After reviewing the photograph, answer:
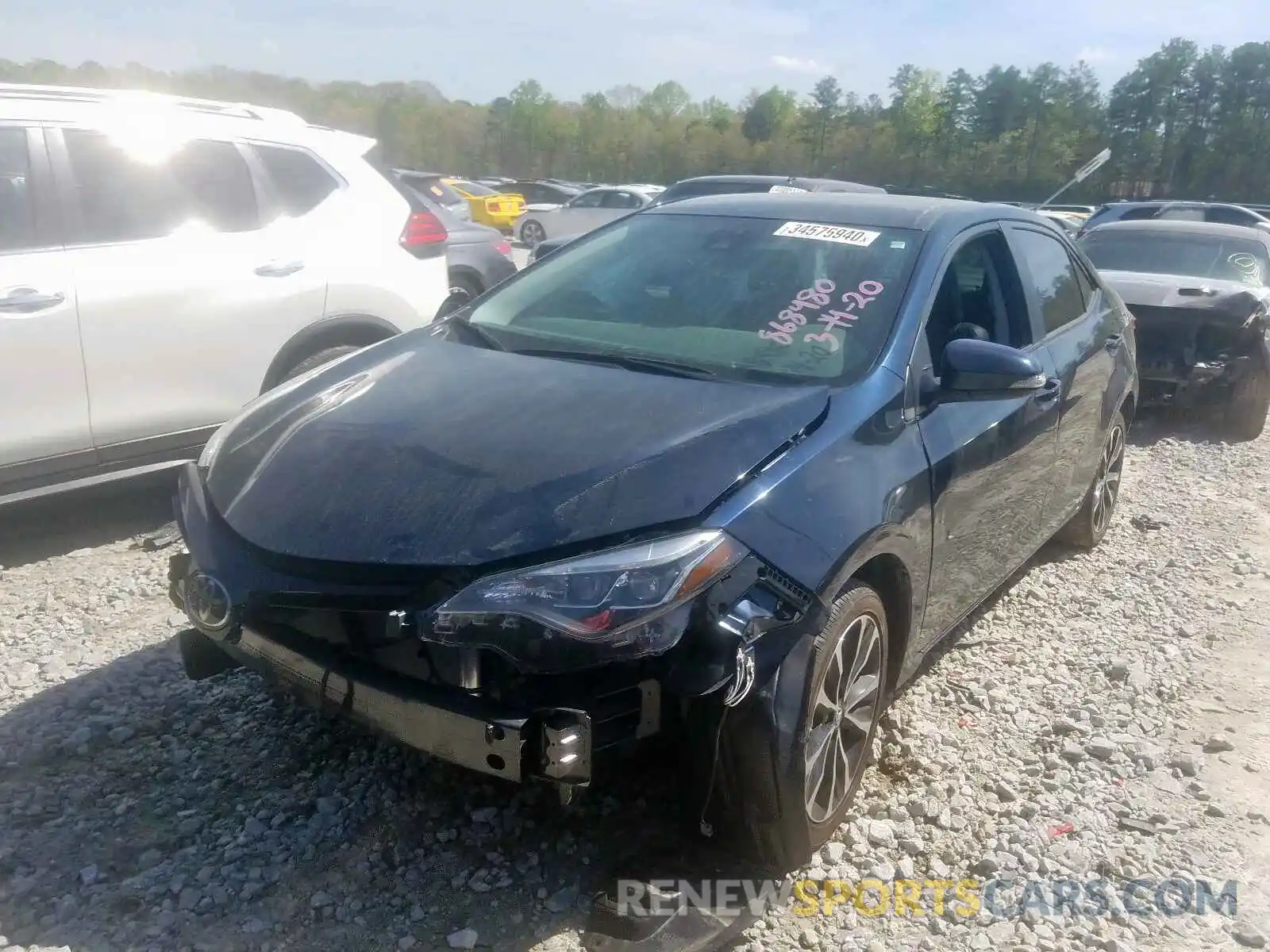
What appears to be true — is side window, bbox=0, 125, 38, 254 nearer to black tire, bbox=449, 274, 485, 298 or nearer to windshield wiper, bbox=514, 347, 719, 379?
windshield wiper, bbox=514, 347, 719, 379

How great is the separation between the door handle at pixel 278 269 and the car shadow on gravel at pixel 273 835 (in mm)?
2184

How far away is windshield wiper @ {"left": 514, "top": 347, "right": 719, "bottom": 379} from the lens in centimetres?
304

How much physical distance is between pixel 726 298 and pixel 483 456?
115 centimetres

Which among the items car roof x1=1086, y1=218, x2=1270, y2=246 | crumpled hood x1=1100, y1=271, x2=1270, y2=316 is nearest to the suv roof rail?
crumpled hood x1=1100, y1=271, x2=1270, y2=316

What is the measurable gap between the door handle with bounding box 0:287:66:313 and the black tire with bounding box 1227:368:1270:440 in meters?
7.54

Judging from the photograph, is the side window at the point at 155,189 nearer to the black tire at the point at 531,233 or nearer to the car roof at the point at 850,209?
the car roof at the point at 850,209

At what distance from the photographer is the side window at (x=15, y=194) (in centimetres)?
423

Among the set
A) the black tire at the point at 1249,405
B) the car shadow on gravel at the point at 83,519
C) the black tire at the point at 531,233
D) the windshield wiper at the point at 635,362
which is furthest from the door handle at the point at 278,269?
the black tire at the point at 531,233

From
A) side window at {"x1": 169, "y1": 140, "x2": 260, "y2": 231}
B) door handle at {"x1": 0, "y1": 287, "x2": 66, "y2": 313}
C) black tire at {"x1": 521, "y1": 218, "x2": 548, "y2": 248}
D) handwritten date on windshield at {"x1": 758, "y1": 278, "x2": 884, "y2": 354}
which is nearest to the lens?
handwritten date on windshield at {"x1": 758, "y1": 278, "x2": 884, "y2": 354}

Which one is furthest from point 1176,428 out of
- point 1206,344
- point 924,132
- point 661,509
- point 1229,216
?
point 924,132

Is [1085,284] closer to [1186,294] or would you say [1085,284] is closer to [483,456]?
[483,456]

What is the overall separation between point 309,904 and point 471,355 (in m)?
1.59

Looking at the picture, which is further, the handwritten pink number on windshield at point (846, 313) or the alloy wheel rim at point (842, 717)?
the handwritten pink number on windshield at point (846, 313)

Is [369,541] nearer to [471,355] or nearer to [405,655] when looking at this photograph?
[405,655]
